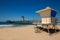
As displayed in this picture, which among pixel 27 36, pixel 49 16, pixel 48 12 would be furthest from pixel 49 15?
pixel 27 36

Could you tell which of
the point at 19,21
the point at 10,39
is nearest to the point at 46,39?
the point at 10,39

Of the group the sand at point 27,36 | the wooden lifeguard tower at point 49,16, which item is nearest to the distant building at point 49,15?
the wooden lifeguard tower at point 49,16

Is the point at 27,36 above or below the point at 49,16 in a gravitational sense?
below

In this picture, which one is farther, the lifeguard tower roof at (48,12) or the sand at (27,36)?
the lifeguard tower roof at (48,12)

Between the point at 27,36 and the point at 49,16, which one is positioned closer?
the point at 27,36

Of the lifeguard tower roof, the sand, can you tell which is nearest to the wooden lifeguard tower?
the lifeguard tower roof

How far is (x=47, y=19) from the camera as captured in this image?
8.32m

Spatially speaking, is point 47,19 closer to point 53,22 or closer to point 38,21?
point 53,22

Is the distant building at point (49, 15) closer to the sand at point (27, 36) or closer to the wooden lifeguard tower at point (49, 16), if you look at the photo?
the wooden lifeguard tower at point (49, 16)

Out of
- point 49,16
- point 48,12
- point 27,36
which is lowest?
point 27,36

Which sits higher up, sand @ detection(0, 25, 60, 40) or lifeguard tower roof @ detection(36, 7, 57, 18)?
lifeguard tower roof @ detection(36, 7, 57, 18)

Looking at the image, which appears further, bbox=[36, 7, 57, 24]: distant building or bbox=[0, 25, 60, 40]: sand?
bbox=[36, 7, 57, 24]: distant building

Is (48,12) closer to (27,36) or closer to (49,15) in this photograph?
(49,15)

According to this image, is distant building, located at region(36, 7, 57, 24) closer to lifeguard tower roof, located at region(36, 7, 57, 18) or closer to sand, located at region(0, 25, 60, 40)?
lifeguard tower roof, located at region(36, 7, 57, 18)
